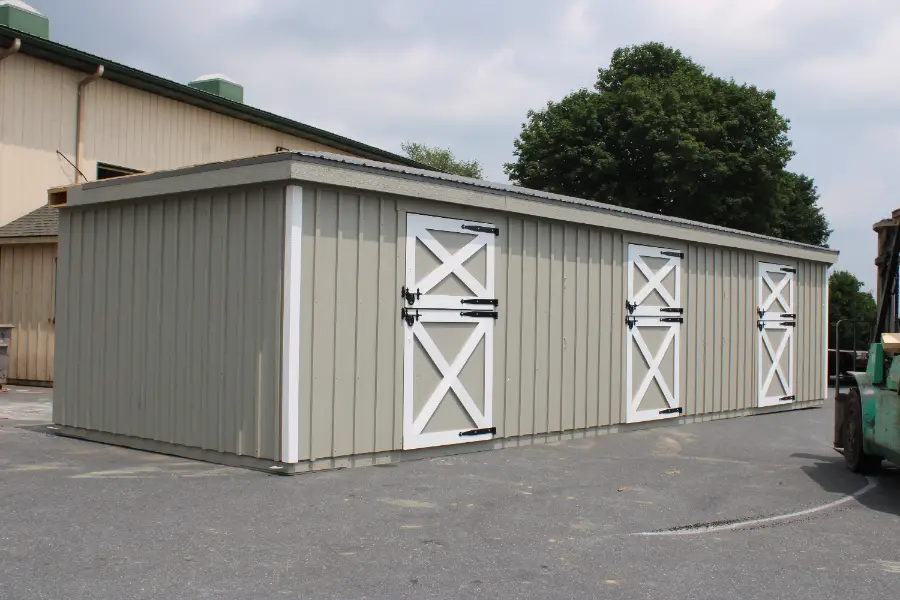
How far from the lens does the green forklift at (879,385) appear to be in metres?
7.58

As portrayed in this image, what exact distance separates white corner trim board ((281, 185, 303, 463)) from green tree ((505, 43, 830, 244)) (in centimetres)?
2896

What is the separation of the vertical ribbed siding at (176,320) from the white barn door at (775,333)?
351 inches

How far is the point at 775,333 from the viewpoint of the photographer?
14.6 m

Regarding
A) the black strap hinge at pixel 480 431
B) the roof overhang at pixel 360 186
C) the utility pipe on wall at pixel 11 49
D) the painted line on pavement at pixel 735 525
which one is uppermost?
the utility pipe on wall at pixel 11 49

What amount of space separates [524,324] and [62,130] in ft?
39.7

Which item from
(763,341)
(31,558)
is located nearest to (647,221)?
(763,341)

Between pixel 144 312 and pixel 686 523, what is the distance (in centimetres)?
553

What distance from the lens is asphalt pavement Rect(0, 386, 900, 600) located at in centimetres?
467

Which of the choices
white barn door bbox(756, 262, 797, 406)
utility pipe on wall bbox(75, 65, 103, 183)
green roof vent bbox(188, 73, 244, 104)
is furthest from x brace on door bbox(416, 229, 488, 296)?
green roof vent bbox(188, 73, 244, 104)

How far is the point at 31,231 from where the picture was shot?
16.0 metres

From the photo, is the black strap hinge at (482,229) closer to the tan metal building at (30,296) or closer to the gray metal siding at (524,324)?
the gray metal siding at (524,324)

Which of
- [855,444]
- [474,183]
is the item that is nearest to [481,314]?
[474,183]

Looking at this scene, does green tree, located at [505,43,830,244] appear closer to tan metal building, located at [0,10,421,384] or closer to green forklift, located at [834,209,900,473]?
tan metal building, located at [0,10,421,384]

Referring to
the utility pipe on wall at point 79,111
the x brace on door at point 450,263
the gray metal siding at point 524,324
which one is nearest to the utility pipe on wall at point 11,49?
the utility pipe on wall at point 79,111
